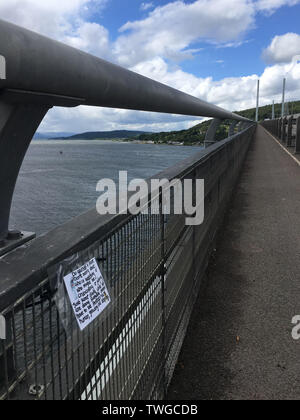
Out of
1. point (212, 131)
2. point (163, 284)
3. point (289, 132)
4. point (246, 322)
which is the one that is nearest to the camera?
point (163, 284)

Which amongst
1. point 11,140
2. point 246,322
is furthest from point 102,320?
point 246,322

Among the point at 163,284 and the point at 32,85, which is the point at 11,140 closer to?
the point at 32,85

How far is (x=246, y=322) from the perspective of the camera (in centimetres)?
394

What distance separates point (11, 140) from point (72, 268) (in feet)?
1.63

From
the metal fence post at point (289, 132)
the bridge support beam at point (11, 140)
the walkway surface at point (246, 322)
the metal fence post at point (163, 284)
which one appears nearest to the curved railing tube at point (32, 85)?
the bridge support beam at point (11, 140)

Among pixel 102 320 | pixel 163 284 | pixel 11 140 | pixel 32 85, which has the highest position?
Answer: pixel 32 85

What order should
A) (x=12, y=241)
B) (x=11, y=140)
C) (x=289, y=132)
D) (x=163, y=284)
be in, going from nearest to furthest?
(x=11, y=140) < (x=12, y=241) < (x=163, y=284) < (x=289, y=132)

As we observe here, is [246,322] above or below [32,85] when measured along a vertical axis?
below

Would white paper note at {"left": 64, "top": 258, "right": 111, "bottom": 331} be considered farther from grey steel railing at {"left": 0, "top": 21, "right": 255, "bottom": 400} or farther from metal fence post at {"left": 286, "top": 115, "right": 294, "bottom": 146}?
metal fence post at {"left": 286, "top": 115, "right": 294, "bottom": 146}

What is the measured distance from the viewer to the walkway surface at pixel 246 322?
9.93ft

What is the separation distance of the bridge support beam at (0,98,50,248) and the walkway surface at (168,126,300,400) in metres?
2.02
